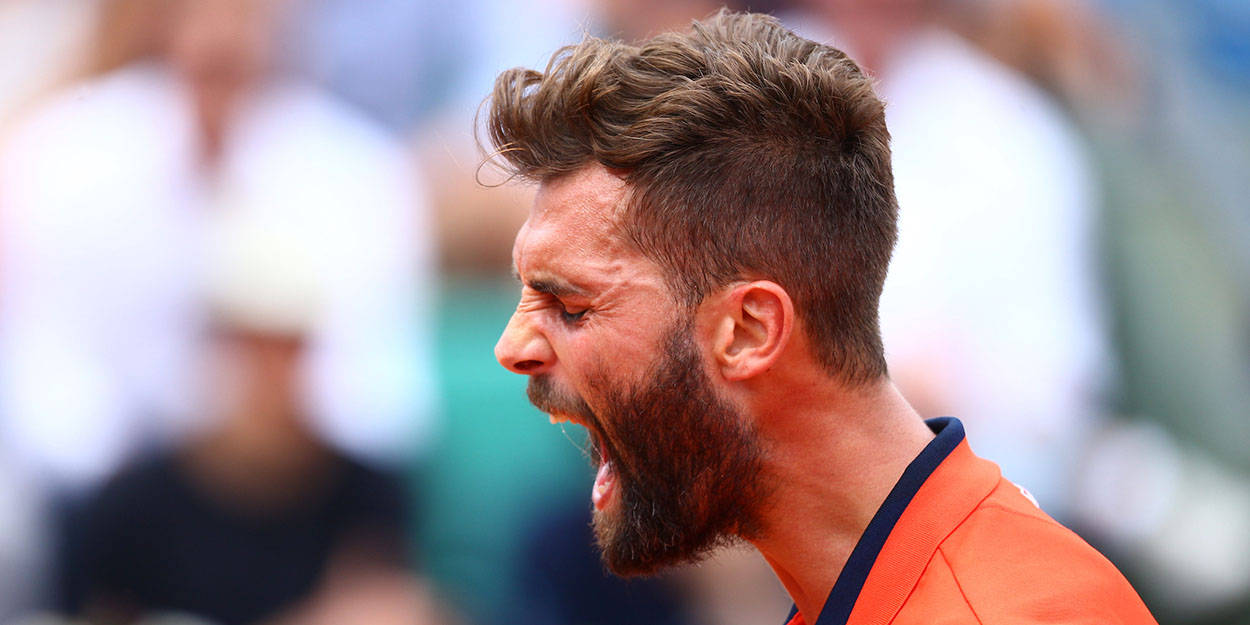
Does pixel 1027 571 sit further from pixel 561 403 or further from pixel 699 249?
pixel 561 403

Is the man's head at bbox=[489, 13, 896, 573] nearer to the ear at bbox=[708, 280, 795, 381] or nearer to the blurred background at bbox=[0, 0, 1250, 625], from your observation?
the ear at bbox=[708, 280, 795, 381]

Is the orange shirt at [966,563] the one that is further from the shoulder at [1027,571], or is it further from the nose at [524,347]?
the nose at [524,347]

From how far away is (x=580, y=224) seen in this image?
2.23m

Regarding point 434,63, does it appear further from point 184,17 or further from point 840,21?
point 840,21

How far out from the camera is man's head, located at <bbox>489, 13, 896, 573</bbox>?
2.16 meters

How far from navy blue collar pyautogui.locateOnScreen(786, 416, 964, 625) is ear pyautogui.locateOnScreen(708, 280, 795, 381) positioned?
1.04ft

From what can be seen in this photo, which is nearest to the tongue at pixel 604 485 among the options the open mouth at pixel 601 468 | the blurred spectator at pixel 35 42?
the open mouth at pixel 601 468

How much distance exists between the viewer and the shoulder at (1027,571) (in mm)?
1769

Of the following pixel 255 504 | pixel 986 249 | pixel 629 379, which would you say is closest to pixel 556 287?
pixel 629 379

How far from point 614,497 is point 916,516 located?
2.07 feet

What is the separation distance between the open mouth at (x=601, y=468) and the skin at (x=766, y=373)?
127mm

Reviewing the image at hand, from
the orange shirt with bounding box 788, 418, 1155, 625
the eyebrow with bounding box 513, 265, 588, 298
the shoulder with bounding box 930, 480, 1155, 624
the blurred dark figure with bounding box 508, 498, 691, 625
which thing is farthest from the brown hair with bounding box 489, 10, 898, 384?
the blurred dark figure with bounding box 508, 498, 691, 625

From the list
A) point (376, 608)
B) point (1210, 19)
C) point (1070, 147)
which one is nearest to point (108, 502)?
point (376, 608)

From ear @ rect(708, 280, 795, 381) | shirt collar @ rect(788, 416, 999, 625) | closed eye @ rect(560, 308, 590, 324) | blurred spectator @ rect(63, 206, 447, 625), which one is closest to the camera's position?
shirt collar @ rect(788, 416, 999, 625)
